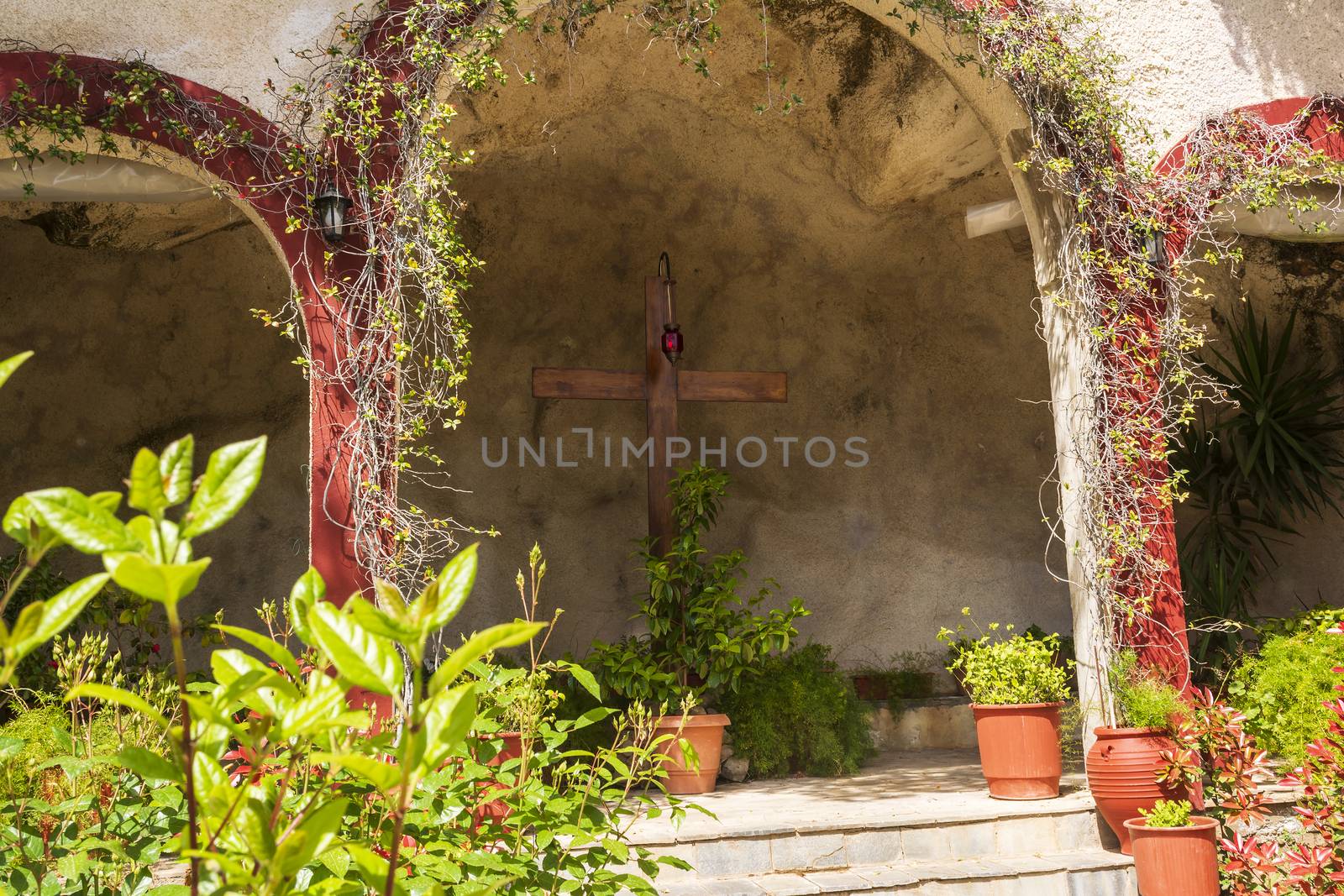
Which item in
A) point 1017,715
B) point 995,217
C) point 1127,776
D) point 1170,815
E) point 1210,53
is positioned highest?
point 1210,53

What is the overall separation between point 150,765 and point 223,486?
0.21m

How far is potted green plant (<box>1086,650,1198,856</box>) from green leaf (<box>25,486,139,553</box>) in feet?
13.4

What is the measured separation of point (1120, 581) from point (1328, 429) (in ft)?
9.86

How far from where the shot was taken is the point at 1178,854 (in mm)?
3781

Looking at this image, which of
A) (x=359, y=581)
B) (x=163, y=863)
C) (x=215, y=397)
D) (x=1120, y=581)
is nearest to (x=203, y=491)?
(x=359, y=581)

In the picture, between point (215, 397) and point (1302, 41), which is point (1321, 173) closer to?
point (1302, 41)

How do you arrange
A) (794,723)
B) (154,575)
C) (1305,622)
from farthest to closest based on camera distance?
(794,723) → (1305,622) → (154,575)

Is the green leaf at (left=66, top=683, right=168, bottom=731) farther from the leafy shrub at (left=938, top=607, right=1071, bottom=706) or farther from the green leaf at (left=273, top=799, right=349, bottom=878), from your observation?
the leafy shrub at (left=938, top=607, right=1071, bottom=706)

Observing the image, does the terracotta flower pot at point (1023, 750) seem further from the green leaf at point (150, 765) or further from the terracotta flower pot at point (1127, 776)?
the green leaf at point (150, 765)

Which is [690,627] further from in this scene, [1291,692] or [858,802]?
[1291,692]

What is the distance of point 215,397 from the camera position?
265 inches

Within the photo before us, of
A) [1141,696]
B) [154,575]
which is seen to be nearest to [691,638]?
[1141,696]

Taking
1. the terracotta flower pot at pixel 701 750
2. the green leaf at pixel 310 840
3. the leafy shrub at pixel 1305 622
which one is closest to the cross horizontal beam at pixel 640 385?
the terracotta flower pot at pixel 701 750

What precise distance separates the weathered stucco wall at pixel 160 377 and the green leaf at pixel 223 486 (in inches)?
237
